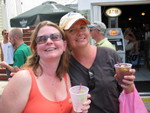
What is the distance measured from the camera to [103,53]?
183 cm

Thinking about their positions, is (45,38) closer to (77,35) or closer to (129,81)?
(77,35)

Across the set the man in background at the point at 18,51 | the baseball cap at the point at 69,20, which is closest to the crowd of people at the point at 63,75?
the baseball cap at the point at 69,20

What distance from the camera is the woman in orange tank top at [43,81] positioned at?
1.35 meters

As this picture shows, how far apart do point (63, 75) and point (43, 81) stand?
24cm

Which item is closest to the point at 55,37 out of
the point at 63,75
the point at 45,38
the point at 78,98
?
the point at 45,38

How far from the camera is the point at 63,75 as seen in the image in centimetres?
171

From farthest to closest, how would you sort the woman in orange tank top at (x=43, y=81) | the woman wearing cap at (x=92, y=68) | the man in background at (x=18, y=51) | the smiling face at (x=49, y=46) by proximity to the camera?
the man in background at (x=18, y=51) → the woman wearing cap at (x=92, y=68) → the smiling face at (x=49, y=46) → the woman in orange tank top at (x=43, y=81)

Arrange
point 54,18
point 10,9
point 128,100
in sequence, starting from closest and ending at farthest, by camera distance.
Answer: point 128,100 < point 54,18 < point 10,9

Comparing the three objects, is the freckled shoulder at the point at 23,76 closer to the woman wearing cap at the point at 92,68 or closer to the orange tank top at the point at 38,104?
the orange tank top at the point at 38,104

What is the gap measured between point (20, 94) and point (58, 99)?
34cm

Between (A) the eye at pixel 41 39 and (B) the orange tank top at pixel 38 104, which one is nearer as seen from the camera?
(B) the orange tank top at pixel 38 104

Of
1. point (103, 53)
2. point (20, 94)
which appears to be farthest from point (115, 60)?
point (20, 94)

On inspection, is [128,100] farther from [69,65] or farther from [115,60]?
[69,65]

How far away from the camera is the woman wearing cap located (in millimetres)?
1695
